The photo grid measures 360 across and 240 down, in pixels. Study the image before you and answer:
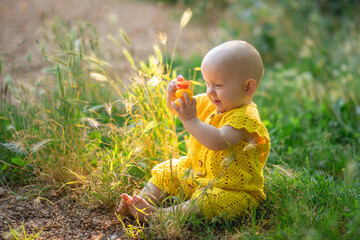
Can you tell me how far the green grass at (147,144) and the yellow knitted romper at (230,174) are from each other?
0.09 m

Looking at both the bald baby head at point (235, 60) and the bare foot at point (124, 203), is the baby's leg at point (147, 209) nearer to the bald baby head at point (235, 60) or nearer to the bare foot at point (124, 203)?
the bare foot at point (124, 203)

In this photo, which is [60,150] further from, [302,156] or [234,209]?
[302,156]

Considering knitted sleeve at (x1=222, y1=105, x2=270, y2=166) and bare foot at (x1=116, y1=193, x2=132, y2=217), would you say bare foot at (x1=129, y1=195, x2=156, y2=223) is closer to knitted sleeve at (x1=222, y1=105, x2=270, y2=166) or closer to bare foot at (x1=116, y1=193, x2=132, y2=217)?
bare foot at (x1=116, y1=193, x2=132, y2=217)

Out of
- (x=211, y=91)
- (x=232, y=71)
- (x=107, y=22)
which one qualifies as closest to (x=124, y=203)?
(x=211, y=91)

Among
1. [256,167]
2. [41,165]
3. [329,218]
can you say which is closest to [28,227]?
[41,165]

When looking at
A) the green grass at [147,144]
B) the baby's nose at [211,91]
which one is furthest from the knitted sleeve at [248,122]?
the green grass at [147,144]

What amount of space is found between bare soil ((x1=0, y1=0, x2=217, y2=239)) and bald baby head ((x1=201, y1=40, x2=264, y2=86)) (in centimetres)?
77

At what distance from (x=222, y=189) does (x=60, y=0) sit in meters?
7.28

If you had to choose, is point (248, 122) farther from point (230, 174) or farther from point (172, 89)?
point (172, 89)

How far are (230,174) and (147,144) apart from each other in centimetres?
64

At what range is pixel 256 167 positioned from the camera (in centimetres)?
200

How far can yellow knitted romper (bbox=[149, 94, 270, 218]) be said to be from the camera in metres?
1.91

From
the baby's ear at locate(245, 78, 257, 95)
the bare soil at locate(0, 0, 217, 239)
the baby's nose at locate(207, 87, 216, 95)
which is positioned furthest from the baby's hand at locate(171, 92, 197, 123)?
the bare soil at locate(0, 0, 217, 239)

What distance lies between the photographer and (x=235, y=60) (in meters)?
1.84
